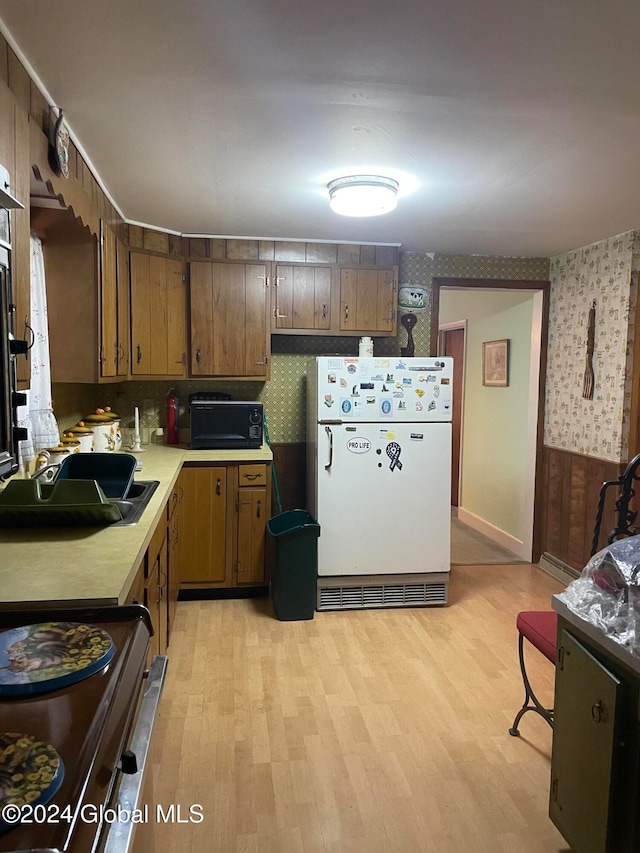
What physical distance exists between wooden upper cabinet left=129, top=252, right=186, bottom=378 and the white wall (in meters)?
1.97

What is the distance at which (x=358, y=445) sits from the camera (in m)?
3.55

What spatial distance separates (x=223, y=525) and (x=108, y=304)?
147 centimetres

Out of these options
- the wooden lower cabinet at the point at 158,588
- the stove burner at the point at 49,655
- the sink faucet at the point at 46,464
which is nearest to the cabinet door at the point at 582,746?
the stove burner at the point at 49,655

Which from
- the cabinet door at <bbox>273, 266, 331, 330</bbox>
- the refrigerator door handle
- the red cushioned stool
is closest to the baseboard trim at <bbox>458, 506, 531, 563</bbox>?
the refrigerator door handle

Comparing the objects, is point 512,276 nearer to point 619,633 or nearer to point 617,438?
point 617,438

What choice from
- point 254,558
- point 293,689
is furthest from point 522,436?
point 293,689

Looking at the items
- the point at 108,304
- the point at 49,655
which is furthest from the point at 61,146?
the point at 49,655

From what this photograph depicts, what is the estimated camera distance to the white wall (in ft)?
15.2

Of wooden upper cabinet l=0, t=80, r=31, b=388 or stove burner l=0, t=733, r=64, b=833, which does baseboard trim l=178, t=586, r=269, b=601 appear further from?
stove burner l=0, t=733, r=64, b=833

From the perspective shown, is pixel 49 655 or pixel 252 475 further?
pixel 252 475

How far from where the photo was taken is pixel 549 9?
1410 mm

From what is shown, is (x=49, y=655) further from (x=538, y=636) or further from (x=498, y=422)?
(x=498, y=422)

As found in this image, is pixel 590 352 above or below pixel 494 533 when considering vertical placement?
above

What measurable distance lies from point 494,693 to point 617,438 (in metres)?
1.82
